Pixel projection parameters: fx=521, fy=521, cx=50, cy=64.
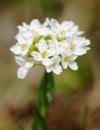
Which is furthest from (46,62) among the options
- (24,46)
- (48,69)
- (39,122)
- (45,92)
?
(39,122)

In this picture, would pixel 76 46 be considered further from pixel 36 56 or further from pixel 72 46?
pixel 36 56

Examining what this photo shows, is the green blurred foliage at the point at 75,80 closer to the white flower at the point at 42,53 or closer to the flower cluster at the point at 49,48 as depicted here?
the flower cluster at the point at 49,48

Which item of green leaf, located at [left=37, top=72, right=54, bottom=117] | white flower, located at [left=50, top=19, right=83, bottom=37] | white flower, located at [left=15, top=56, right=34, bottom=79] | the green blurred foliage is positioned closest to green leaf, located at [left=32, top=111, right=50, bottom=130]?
green leaf, located at [left=37, top=72, right=54, bottom=117]

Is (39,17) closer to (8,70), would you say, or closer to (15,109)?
(8,70)

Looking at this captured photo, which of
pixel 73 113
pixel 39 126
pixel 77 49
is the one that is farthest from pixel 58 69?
pixel 73 113

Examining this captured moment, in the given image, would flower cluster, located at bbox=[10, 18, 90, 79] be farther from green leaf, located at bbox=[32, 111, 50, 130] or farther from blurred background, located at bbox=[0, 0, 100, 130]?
blurred background, located at bbox=[0, 0, 100, 130]

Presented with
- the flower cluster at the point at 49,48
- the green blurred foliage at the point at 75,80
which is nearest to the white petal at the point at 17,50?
the flower cluster at the point at 49,48

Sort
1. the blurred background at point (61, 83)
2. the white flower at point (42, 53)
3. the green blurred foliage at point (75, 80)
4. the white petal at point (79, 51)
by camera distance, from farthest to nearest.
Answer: the green blurred foliage at point (75, 80), the blurred background at point (61, 83), the white petal at point (79, 51), the white flower at point (42, 53)
